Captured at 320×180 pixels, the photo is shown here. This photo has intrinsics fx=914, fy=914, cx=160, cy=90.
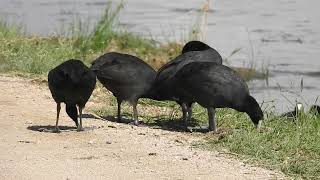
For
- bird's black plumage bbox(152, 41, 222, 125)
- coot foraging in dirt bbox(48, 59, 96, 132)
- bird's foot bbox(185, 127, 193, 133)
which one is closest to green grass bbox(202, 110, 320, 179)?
bird's foot bbox(185, 127, 193, 133)

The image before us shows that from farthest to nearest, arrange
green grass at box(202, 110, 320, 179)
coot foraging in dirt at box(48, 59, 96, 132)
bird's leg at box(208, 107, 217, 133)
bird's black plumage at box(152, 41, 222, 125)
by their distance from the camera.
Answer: bird's black plumage at box(152, 41, 222, 125)
bird's leg at box(208, 107, 217, 133)
coot foraging in dirt at box(48, 59, 96, 132)
green grass at box(202, 110, 320, 179)

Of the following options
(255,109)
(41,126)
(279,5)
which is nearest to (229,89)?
(255,109)

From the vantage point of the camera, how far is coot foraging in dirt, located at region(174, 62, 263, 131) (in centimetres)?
829

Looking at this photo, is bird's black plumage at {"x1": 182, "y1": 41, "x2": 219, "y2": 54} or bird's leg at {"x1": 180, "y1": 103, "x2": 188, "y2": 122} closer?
bird's leg at {"x1": 180, "y1": 103, "x2": 188, "y2": 122}

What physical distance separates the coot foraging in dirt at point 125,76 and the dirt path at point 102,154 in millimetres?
329

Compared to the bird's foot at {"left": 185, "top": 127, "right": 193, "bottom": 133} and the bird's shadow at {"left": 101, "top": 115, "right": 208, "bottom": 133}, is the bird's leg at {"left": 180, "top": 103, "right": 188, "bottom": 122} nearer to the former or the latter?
the bird's shadow at {"left": 101, "top": 115, "right": 208, "bottom": 133}

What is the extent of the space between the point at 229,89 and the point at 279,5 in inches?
458

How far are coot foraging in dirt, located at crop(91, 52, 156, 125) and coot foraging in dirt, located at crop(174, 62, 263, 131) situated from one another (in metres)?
0.41

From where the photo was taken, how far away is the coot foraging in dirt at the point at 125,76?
859 cm

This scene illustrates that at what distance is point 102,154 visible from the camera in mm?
7227

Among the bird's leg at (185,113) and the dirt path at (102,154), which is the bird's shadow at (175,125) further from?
the dirt path at (102,154)

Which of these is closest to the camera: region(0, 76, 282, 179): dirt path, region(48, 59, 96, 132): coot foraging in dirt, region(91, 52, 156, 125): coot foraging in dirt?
region(0, 76, 282, 179): dirt path

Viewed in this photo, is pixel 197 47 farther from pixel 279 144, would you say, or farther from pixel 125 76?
pixel 279 144

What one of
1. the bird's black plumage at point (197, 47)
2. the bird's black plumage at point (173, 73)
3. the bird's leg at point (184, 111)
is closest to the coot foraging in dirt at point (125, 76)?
the bird's black plumage at point (173, 73)
